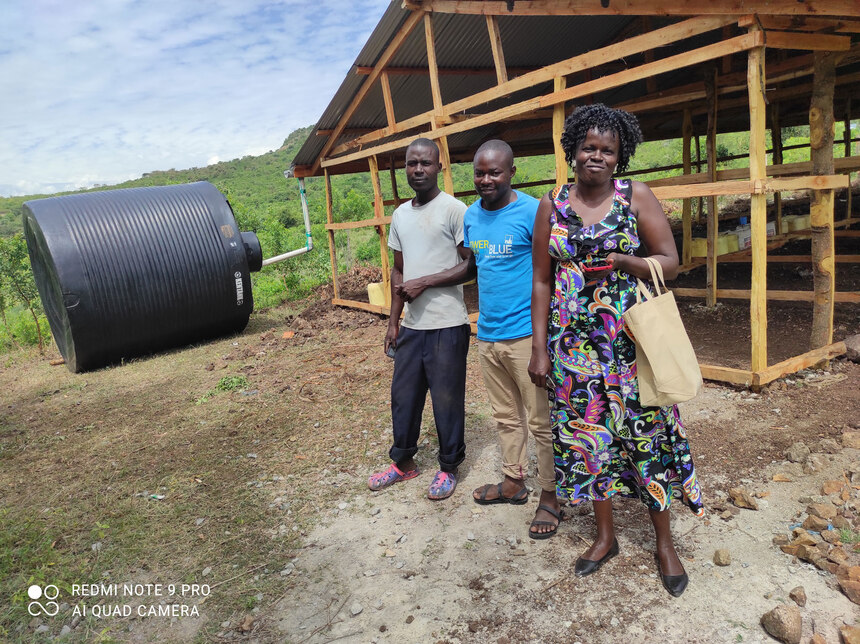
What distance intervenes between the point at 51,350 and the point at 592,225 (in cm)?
1022

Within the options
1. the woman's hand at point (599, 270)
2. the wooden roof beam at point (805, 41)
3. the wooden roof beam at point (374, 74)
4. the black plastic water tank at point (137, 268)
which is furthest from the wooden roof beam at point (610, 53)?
the black plastic water tank at point (137, 268)

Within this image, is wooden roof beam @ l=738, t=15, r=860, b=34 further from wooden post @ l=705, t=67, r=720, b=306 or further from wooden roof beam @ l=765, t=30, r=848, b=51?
wooden post @ l=705, t=67, r=720, b=306

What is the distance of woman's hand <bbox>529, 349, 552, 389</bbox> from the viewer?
8.00ft

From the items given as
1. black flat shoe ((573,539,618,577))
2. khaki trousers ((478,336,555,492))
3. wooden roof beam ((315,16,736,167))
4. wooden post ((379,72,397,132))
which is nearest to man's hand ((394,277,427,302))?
khaki trousers ((478,336,555,492))

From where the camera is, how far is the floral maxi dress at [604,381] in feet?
7.32

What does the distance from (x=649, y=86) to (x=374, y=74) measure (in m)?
3.54

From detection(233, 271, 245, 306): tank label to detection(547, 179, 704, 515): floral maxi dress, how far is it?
639 centimetres

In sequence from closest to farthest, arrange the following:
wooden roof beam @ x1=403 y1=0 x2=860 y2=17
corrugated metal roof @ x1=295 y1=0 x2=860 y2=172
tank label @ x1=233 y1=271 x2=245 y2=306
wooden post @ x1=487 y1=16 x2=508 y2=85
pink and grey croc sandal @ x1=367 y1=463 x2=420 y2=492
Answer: pink and grey croc sandal @ x1=367 y1=463 x2=420 y2=492
wooden roof beam @ x1=403 y1=0 x2=860 y2=17
wooden post @ x1=487 y1=16 x2=508 y2=85
corrugated metal roof @ x1=295 y1=0 x2=860 y2=172
tank label @ x1=233 y1=271 x2=245 y2=306

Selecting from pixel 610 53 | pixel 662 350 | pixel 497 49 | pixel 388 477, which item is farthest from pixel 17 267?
pixel 662 350

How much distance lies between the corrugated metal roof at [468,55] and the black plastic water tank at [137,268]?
2.31m

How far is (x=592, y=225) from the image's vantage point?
2227 mm

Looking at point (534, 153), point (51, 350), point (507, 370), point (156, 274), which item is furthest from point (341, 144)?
point (507, 370)

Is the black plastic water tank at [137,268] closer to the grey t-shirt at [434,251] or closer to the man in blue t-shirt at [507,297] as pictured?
the grey t-shirt at [434,251]

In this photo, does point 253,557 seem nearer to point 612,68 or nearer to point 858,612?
point 858,612
